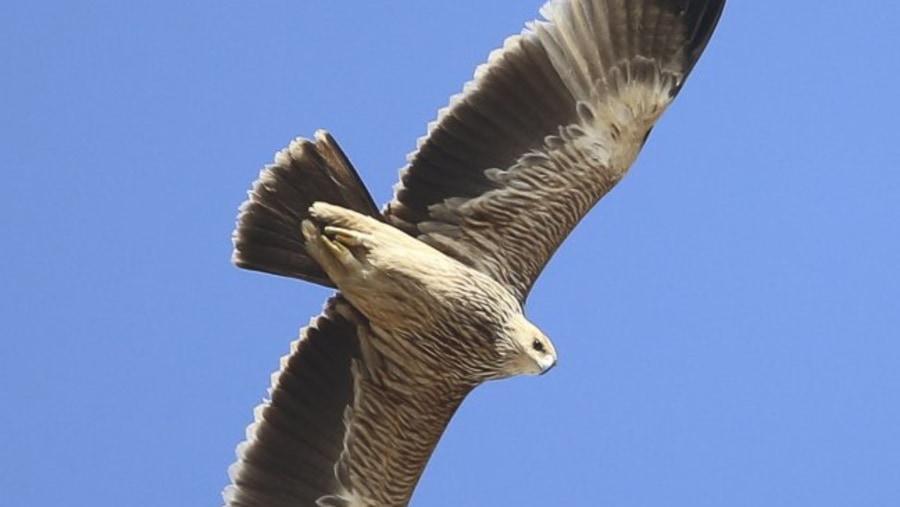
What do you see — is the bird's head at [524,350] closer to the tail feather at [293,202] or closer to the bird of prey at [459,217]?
the bird of prey at [459,217]

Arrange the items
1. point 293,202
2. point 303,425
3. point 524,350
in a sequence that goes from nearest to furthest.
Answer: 1. point 524,350
2. point 293,202
3. point 303,425

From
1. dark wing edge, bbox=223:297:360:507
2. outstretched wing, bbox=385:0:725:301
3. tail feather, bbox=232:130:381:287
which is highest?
outstretched wing, bbox=385:0:725:301

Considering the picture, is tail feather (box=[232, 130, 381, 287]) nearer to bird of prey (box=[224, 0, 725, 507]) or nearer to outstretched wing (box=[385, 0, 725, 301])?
bird of prey (box=[224, 0, 725, 507])

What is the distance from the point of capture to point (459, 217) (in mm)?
8625

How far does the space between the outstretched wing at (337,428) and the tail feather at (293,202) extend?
0.31 metres

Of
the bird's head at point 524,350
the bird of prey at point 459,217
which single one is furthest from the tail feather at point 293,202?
the bird's head at point 524,350

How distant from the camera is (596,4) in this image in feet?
28.2

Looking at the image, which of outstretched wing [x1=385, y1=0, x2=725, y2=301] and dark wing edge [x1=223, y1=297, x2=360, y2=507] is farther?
dark wing edge [x1=223, y1=297, x2=360, y2=507]

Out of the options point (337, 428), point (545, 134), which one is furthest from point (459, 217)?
point (337, 428)

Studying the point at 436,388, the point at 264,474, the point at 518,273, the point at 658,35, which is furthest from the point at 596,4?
the point at 264,474

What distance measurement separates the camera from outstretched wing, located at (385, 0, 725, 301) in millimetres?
8516

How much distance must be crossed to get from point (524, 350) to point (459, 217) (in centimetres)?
73

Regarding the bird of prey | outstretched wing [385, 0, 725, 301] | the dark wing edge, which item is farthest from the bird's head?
the dark wing edge

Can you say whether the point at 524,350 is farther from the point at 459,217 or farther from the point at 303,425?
the point at 303,425
